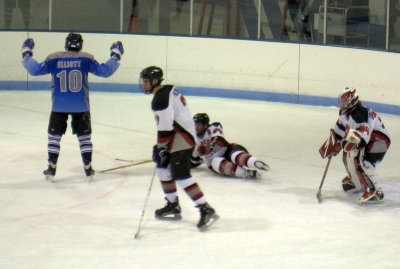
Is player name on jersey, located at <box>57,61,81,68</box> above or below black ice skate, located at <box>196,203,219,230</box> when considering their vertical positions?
above

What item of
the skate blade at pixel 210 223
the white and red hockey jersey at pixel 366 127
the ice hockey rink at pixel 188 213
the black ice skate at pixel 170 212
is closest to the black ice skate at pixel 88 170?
the ice hockey rink at pixel 188 213

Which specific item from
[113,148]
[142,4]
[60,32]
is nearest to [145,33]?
[142,4]

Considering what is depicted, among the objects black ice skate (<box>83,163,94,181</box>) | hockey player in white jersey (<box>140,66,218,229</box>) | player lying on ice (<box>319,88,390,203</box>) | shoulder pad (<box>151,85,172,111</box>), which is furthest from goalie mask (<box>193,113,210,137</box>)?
shoulder pad (<box>151,85,172,111</box>)

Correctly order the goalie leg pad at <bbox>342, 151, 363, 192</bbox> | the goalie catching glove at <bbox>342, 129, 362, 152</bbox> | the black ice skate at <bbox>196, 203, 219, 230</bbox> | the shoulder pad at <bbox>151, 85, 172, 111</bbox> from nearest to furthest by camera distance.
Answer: the shoulder pad at <bbox>151, 85, 172, 111</bbox> → the black ice skate at <bbox>196, 203, 219, 230</bbox> → the goalie catching glove at <bbox>342, 129, 362, 152</bbox> → the goalie leg pad at <bbox>342, 151, 363, 192</bbox>

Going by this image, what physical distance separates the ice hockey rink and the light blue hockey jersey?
0.62m

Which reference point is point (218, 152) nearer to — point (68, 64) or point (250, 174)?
point (250, 174)

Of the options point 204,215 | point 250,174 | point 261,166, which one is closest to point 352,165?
point 261,166

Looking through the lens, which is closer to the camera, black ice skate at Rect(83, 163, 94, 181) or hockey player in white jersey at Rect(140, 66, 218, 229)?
hockey player in white jersey at Rect(140, 66, 218, 229)

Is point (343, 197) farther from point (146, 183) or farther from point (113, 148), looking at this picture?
point (113, 148)

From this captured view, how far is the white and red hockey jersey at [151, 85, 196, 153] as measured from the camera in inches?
166

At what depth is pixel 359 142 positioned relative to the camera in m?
4.84

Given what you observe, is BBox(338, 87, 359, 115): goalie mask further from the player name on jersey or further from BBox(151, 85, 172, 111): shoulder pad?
the player name on jersey

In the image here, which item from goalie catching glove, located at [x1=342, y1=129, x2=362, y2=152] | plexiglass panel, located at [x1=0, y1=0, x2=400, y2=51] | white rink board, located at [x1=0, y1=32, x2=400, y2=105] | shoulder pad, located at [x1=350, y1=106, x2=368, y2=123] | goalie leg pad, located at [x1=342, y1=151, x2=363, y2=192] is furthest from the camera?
plexiglass panel, located at [x1=0, y1=0, x2=400, y2=51]

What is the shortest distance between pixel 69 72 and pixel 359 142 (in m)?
2.22
